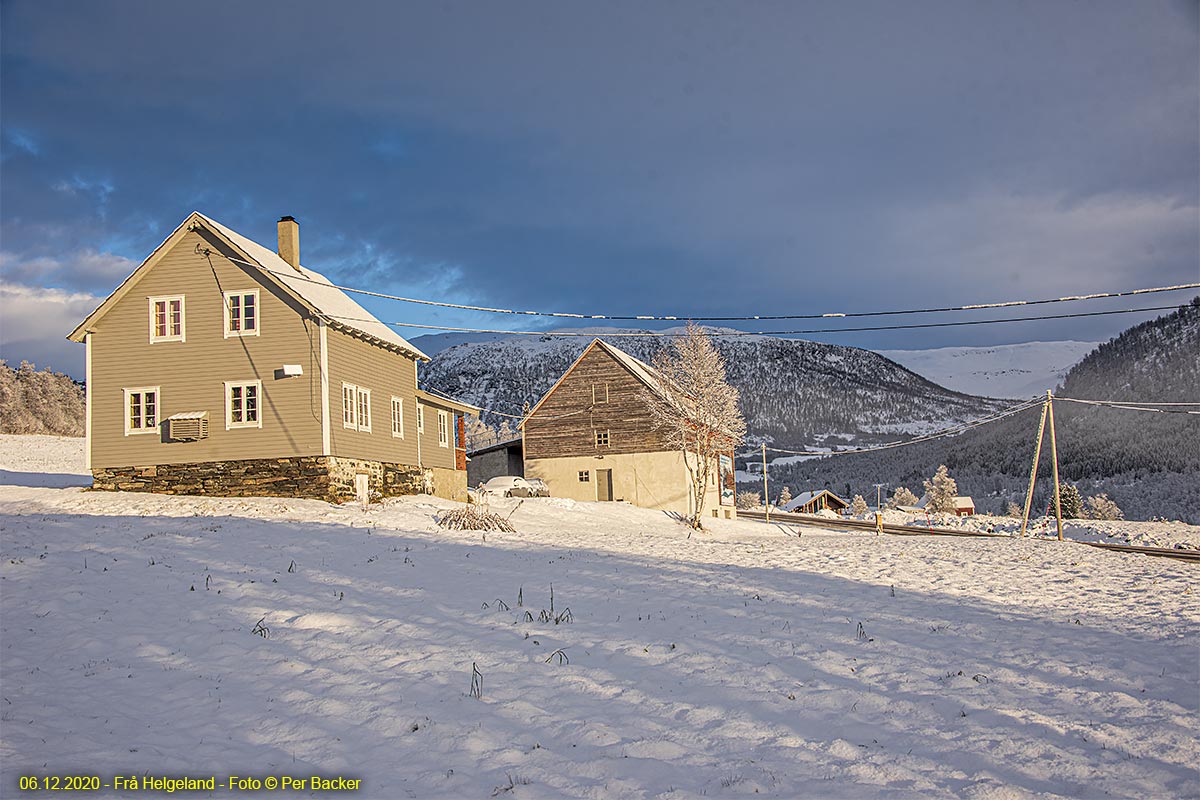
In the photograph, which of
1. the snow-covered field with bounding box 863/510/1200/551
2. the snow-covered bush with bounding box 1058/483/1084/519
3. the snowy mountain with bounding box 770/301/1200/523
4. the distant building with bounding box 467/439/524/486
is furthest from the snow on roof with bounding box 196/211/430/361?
the snowy mountain with bounding box 770/301/1200/523

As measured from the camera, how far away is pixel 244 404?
87.4 feet

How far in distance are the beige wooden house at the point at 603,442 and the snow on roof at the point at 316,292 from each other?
12879 mm

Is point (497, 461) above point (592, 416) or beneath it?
beneath

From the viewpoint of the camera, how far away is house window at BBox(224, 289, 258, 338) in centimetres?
2686

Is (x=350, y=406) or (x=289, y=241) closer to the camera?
(x=350, y=406)

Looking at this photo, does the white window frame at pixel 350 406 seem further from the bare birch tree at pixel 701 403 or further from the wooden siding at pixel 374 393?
the bare birch tree at pixel 701 403

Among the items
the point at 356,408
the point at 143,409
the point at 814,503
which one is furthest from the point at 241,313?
the point at 814,503

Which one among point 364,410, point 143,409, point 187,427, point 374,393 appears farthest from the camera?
point 374,393

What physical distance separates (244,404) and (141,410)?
3666 millimetres

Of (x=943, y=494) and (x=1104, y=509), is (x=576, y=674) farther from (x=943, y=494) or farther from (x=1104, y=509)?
(x=943, y=494)

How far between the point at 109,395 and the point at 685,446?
975 inches

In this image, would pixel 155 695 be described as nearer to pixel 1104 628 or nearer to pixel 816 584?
pixel 816 584

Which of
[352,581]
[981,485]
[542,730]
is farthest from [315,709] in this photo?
[981,485]

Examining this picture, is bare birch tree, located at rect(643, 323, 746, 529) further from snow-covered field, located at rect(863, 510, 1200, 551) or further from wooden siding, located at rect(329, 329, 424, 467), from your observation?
snow-covered field, located at rect(863, 510, 1200, 551)
